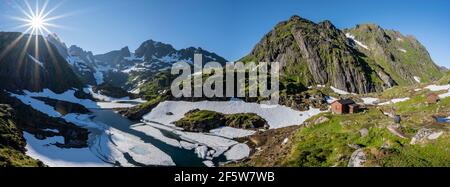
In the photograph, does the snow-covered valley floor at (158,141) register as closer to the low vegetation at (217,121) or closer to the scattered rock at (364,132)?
the low vegetation at (217,121)

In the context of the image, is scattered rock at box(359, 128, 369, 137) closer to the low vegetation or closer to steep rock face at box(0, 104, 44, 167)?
steep rock face at box(0, 104, 44, 167)

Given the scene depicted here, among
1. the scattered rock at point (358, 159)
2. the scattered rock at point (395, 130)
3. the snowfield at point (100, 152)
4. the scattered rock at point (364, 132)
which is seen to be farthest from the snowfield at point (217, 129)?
the scattered rock at point (395, 130)

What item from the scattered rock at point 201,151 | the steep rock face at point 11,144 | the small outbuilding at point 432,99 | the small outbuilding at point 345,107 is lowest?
the scattered rock at point 201,151

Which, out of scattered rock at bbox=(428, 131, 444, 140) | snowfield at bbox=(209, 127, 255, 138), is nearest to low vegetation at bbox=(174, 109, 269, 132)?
snowfield at bbox=(209, 127, 255, 138)

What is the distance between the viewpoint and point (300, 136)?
7812 centimetres

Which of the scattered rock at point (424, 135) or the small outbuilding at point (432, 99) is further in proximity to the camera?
the small outbuilding at point (432, 99)

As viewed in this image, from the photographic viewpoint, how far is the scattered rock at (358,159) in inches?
1855

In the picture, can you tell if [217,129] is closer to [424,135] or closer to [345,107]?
[345,107]

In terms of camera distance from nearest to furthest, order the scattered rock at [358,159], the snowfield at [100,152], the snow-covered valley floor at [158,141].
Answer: the scattered rock at [358,159]
the snowfield at [100,152]
the snow-covered valley floor at [158,141]

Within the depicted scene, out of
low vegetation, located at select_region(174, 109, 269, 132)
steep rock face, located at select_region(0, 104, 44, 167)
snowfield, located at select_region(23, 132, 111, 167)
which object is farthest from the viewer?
low vegetation, located at select_region(174, 109, 269, 132)

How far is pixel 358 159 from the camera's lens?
48156mm

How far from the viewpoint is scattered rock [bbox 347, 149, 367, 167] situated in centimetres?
4711

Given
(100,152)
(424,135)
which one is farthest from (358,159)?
(100,152)

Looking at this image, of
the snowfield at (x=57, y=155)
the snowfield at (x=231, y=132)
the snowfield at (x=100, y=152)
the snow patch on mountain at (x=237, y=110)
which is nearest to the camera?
the snowfield at (x=57, y=155)
